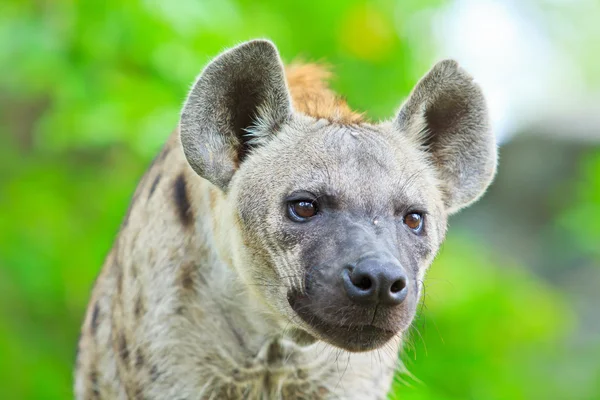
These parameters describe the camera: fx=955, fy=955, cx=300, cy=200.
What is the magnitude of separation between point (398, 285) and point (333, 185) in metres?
0.54

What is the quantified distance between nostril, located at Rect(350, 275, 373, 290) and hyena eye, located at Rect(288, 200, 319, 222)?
0.42m

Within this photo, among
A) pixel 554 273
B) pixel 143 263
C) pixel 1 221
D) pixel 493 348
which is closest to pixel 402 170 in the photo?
pixel 143 263

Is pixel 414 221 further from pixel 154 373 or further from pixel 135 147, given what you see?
pixel 135 147

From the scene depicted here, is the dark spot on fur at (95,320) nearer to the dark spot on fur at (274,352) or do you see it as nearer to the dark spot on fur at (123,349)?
the dark spot on fur at (123,349)

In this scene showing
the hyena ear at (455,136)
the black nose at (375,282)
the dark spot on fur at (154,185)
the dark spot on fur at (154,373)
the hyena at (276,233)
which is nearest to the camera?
the black nose at (375,282)

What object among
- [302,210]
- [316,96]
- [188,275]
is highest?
[316,96]

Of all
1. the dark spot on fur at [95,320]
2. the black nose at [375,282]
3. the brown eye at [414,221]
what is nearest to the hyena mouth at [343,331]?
the black nose at [375,282]

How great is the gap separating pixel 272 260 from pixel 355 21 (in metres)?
4.37

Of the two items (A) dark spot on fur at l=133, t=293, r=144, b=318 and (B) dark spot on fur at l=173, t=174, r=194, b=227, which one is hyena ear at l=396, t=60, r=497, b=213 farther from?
(A) dark spot on fur at l=133, t=293, r=144, b=318

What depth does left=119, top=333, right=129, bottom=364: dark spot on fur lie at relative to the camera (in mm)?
4492

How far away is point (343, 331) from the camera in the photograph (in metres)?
3.75

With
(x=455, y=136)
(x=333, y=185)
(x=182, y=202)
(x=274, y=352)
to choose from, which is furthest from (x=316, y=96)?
(x=274, y=352)

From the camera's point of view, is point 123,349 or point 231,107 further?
point 123,349

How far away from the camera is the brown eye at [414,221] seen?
3.99 meters
